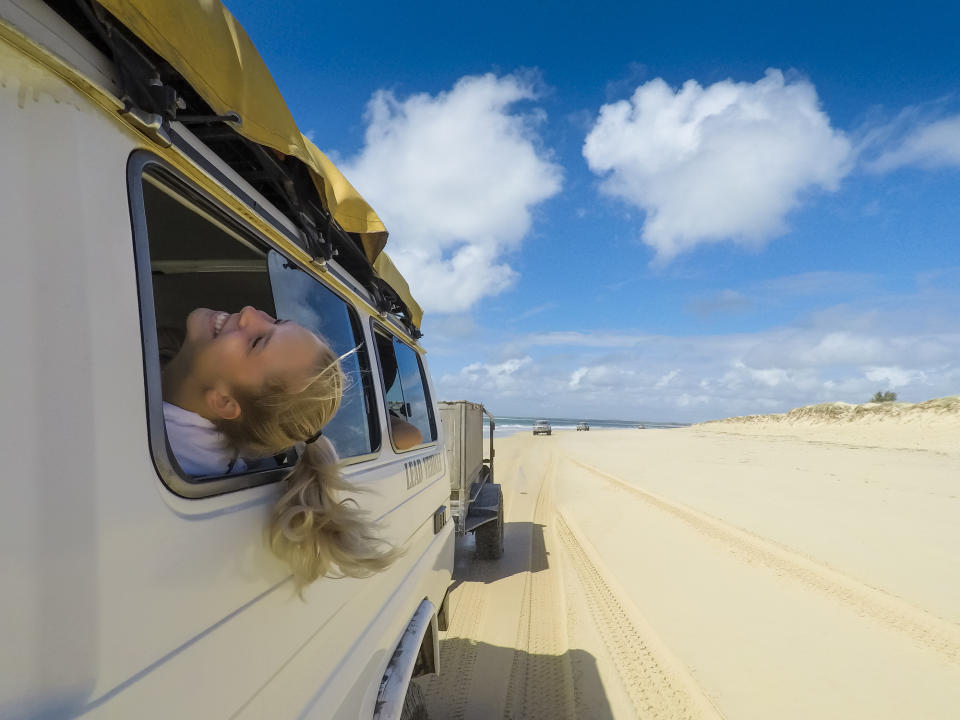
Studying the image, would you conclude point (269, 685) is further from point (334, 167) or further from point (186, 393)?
point (334, 167)

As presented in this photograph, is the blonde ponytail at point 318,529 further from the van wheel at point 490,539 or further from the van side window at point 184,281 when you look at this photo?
the van wheel at point 490,539

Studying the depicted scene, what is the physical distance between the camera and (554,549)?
761 cm

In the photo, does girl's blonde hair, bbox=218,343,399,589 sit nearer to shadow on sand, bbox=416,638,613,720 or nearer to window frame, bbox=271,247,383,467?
window frame, bbox=271,247,383,467

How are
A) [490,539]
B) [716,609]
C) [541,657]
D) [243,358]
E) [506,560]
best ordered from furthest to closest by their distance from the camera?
[506,560]
[490,539]
[716,609]
[541,657]
[243,358]

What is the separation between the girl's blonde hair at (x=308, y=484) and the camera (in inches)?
46.1

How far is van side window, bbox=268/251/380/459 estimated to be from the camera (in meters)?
1.91

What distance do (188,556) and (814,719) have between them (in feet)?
14.1

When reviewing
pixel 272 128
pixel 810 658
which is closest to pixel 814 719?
pixel 810 658

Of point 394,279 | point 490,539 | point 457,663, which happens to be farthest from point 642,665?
point 394,279

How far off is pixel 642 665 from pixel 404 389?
9.70ft

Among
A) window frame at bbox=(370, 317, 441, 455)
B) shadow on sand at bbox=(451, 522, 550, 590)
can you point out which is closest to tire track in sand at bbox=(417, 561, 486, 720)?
shadow on sand at bbox=(451, 522, 550, 590)

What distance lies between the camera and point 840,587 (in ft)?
18.6

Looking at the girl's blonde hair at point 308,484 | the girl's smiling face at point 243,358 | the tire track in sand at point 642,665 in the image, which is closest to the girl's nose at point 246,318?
the girl's smiling face at point 243,358

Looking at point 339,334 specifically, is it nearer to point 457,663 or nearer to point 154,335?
point 154,335
